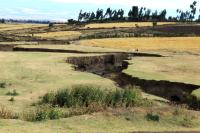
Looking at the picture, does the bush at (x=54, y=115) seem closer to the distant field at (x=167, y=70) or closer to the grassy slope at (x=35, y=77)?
the grassy slope at (x=35, y=77)

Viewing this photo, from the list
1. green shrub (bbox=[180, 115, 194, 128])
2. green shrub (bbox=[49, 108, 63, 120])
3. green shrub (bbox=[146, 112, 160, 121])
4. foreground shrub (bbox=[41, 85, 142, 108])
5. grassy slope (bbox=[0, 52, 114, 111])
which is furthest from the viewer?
grassy slope (bbox=[0, 52, 114, 111])

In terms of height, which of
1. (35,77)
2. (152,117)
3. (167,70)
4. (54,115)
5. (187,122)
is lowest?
(167,70)

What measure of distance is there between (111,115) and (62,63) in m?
22.5

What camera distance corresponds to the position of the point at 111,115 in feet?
55.6

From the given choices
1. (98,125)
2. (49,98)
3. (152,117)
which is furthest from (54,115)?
(49,98)

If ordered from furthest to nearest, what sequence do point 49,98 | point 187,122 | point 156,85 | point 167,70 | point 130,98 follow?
point 167,70 → point 156,85 → point 49,98 → point 130,98 → point 187,122

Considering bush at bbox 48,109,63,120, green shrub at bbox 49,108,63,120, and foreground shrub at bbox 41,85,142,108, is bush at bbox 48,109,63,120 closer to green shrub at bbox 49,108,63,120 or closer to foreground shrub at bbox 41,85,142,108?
green shrub at bbox 49,108,63,120

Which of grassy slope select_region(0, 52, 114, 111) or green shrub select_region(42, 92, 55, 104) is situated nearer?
green shrub select_region(42, 92, 55, 104)

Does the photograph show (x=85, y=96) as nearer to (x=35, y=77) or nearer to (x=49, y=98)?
(x=49, y=98)

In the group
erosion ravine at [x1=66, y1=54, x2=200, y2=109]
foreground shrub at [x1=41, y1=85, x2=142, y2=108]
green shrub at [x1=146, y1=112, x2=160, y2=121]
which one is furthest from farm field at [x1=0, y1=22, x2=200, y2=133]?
erosion ravine at [x1=66, y1=54, x2=200, y2=109]

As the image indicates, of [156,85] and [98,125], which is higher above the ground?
[98,125]

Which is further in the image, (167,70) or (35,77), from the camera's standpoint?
(167,70)

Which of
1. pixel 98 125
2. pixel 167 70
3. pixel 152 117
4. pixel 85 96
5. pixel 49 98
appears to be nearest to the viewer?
pixel 98 125

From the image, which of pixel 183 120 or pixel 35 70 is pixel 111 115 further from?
pixel 35 70
